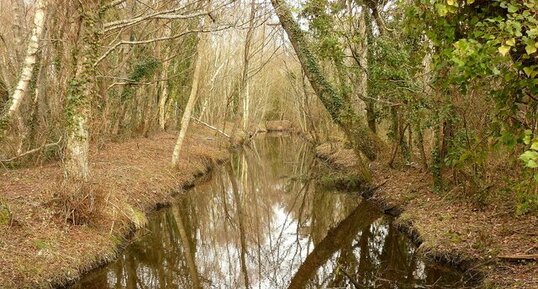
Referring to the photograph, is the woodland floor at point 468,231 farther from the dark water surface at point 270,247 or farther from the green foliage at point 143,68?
the green foliage at point 143,68

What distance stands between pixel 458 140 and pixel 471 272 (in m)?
3.59

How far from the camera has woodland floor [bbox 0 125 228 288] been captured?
734 cm

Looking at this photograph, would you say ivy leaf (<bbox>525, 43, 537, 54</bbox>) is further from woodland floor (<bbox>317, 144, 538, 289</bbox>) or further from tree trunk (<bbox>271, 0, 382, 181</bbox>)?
tree trunk (<bbox>271, 0, 382, 181</bbox>)

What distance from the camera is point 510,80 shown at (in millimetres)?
4988

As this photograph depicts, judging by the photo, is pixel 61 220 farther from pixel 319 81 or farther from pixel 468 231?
pixel 319 81

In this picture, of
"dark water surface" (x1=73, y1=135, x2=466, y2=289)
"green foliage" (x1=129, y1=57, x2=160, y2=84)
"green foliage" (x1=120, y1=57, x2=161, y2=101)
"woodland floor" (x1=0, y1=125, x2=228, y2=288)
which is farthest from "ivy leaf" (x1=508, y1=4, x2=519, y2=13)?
"green foliage" (x1=129, y1=57, x2=160, y2=84)

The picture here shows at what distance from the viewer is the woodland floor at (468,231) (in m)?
7.16

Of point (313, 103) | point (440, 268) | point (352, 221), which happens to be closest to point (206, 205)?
point (352, 221)

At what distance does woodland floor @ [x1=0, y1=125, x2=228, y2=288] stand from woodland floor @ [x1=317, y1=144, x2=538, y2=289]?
6647mm

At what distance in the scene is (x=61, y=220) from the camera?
8.84m

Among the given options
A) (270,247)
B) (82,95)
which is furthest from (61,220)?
(270,247)

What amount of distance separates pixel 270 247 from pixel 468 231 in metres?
Answer: 4.81

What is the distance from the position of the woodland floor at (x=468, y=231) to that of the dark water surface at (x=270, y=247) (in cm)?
40

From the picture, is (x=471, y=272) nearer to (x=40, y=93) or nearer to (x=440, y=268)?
(x=440, y=268)
